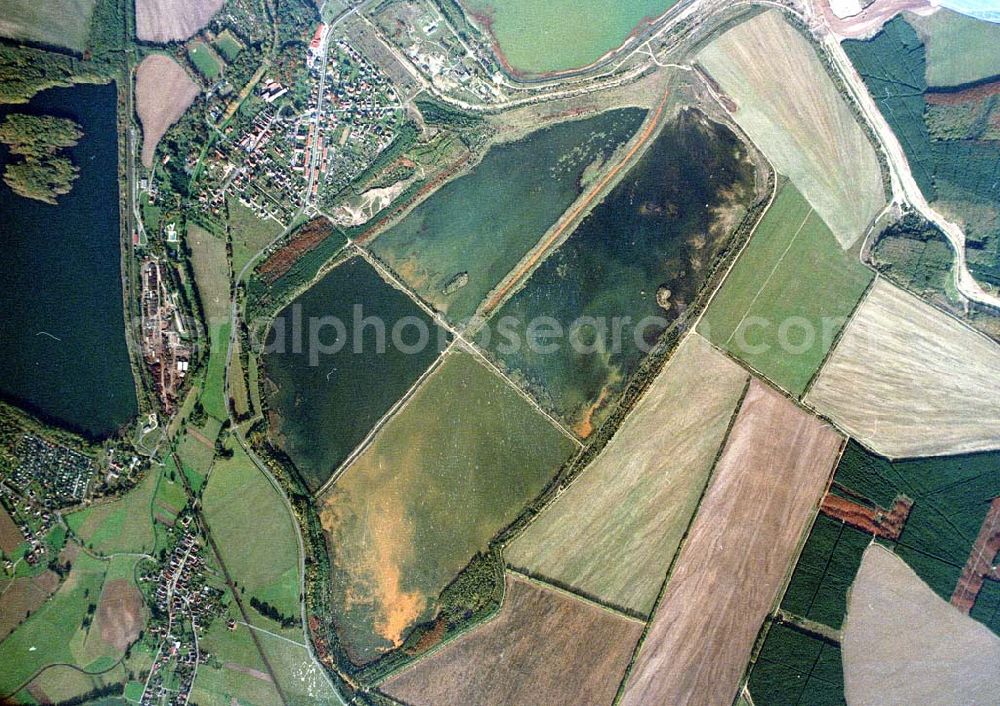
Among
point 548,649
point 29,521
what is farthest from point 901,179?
point 29,521

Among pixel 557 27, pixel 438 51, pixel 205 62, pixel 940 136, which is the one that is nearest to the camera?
pixel 205 62

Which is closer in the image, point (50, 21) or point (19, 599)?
point (19, 599)

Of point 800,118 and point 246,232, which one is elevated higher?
point 800,118

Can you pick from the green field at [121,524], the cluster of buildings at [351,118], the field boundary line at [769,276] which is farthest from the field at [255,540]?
the field boundary line at [769,276]

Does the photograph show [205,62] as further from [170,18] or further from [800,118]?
[800,118]

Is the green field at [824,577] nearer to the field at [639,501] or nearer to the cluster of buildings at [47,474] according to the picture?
the field at [639,501]

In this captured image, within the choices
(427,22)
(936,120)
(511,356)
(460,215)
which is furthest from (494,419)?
(936,120)

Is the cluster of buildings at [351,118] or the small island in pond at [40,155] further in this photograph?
the cluster of buildings at [351,118]
